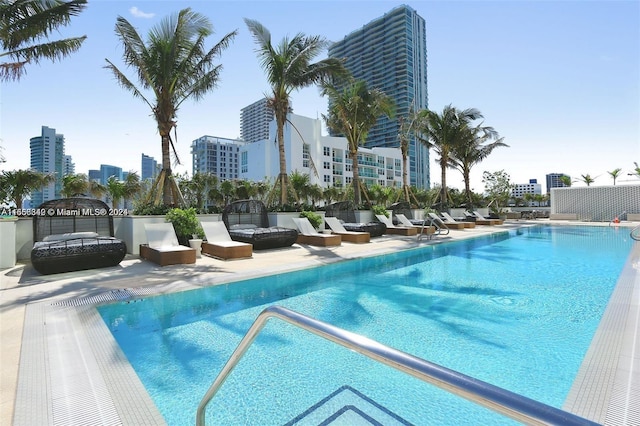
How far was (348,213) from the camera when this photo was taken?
54.7 feet

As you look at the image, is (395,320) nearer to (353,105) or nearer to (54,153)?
(353,105)

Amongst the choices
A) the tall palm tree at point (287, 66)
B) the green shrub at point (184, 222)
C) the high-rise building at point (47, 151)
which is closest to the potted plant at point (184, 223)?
the green shrub at point (184, 222)

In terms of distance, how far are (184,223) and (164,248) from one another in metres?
1.50

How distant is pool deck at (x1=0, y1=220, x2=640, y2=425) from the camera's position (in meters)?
2.44

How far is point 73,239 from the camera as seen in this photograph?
8008 millimetres

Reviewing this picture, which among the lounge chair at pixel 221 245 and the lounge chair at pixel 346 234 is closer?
the lounge chair at pixel 221 245

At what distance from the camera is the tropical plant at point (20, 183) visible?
820 inches

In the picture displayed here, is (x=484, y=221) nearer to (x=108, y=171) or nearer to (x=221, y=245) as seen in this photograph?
(x=221, y=245)

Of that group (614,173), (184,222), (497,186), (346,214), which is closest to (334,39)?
(346,214)

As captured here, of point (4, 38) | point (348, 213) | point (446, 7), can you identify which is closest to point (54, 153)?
point (4, 38)

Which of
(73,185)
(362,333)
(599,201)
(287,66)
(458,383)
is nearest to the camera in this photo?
(458,383)

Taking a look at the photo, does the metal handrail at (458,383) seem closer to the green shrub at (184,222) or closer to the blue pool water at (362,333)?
the blue pool water at (362,333)

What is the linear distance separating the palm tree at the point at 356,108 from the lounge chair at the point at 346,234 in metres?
4.00

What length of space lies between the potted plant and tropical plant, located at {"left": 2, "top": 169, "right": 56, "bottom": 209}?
1786 centimetres
